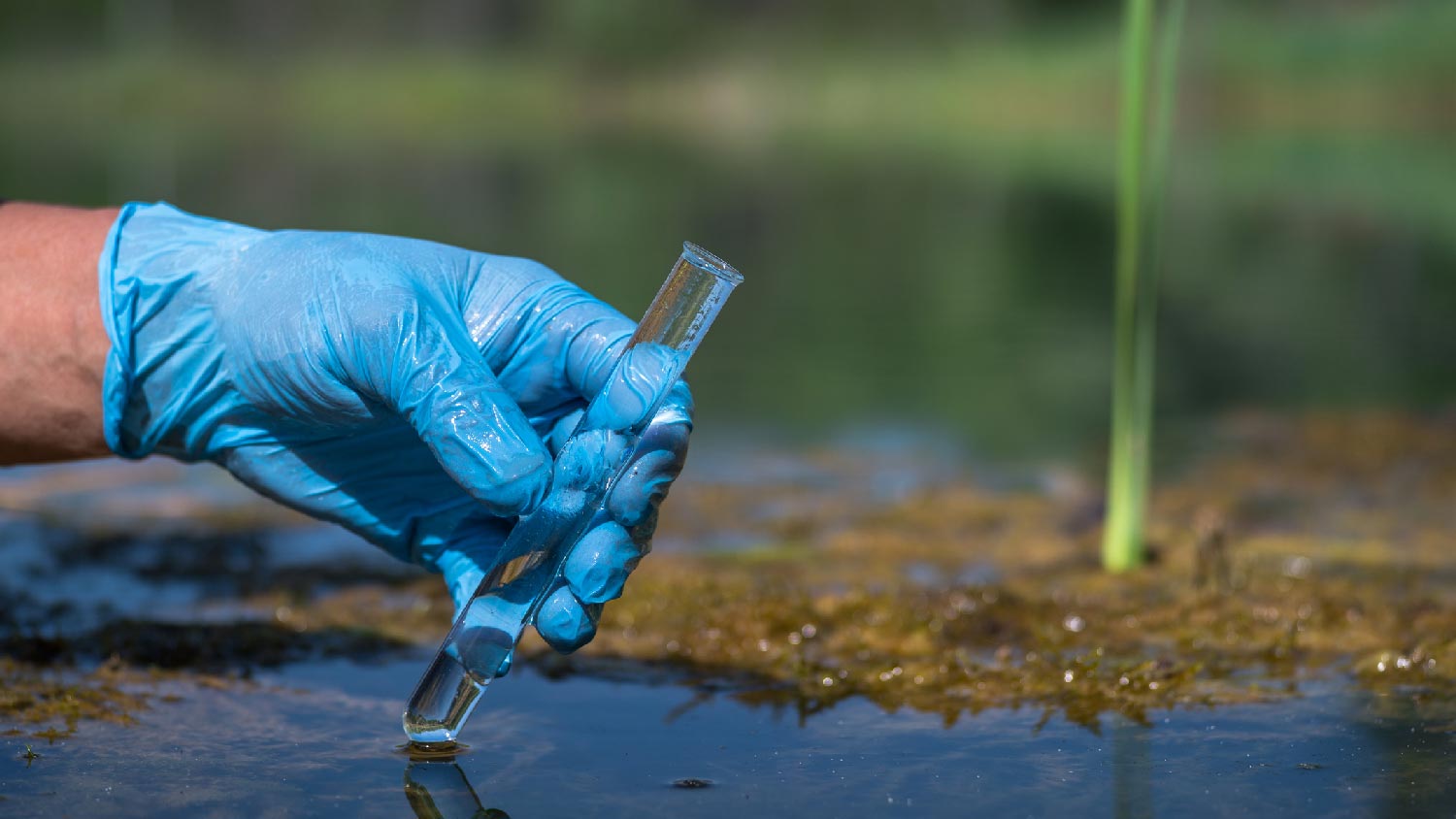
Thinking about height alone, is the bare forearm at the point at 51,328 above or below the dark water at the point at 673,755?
above

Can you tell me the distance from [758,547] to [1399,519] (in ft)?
6.29

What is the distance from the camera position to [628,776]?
8.12 ft

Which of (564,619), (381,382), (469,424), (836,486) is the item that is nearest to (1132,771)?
(564,619)

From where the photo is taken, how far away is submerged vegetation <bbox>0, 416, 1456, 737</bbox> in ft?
9.62

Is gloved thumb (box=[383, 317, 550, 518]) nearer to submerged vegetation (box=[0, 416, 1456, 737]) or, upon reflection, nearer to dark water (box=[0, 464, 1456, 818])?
dark water (box=[0, 464, 1456, 818])

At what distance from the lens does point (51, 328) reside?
274 cm

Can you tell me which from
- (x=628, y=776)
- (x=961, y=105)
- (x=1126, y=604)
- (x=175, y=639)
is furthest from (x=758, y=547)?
(x=961, y=105)

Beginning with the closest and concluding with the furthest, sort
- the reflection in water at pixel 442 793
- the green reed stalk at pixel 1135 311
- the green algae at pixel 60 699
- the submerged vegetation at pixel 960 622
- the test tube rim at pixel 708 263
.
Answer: the reflection in water at pixel 442 793
the test tube rim at pixel 708 263
the green algae at pixel 60 699
the submerged vegetation at pixel 960 622
the green reed stalk at pixel 1135 311

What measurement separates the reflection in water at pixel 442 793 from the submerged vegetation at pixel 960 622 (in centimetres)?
61

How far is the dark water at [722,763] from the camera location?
91.5 inches

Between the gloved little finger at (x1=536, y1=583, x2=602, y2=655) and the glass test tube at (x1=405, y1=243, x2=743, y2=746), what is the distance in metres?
0.02

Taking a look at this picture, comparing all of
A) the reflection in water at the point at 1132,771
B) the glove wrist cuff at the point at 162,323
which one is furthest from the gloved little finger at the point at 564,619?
the reflection in water at the point at 1132,771

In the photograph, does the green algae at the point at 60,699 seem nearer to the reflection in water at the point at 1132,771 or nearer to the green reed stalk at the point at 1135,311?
the reflection in water at the point at 1132,771

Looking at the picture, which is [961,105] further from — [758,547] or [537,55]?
[758,547]
